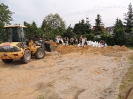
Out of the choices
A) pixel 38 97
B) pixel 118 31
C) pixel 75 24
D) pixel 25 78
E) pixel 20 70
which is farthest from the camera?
pixel 75 24

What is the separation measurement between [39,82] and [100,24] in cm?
5822

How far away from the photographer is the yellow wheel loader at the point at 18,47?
46.1ft

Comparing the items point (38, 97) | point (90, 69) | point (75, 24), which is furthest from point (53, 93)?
point (75, 24)

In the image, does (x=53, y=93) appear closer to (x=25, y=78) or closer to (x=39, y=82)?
(x=39, y=82)

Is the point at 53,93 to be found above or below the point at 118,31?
below

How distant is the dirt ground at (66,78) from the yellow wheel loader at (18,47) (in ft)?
2.10

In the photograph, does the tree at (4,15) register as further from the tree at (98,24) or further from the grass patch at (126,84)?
the grass patch at (126,84)

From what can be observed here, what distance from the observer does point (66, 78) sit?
1088 centimetres

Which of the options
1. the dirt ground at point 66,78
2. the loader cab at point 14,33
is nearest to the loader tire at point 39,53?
the dirt ground at point 66,78

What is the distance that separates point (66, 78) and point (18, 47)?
187 inches

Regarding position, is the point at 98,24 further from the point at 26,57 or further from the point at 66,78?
the point at 66,78

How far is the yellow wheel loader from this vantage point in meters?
14.0

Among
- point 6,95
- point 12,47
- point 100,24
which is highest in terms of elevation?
point 100,24

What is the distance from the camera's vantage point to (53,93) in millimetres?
8953
